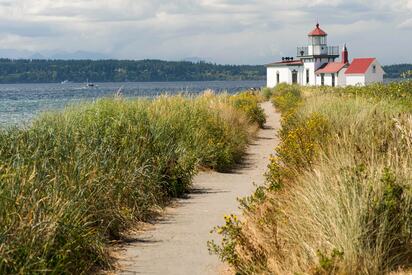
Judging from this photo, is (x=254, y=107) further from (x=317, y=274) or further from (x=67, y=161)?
(x=317, y=274)

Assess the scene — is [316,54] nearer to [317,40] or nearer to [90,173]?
[317,40]

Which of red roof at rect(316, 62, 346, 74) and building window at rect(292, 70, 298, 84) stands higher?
red roof at rect(316, 62, 346, 74)

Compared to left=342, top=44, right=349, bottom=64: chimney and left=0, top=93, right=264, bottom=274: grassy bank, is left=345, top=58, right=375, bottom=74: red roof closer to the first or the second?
left=342, top=44, right=349, bottom=64: chimney

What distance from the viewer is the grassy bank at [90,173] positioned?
751cm

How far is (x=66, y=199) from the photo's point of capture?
8734 mm

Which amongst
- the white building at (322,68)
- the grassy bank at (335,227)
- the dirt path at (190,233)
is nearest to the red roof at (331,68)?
the white building at (322,68)

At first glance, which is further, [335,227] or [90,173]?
[90,173]

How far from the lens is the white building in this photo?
85750 mm

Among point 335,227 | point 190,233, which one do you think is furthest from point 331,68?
point 335,227

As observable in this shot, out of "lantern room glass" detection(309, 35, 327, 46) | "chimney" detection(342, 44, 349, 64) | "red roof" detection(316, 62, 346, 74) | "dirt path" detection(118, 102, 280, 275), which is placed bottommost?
"dirt path" detection(118, 102, 280, 275)

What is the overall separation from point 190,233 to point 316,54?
273ft

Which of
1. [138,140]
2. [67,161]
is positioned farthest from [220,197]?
[67,161]

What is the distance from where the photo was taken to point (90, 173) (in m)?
10.0

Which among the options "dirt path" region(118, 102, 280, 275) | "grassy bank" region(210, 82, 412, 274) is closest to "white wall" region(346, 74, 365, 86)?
"dirt path" region(118, 102, 280, 275)
